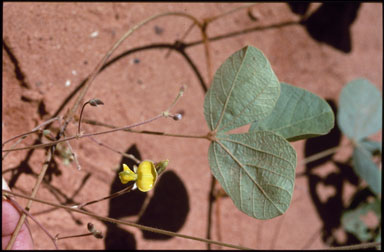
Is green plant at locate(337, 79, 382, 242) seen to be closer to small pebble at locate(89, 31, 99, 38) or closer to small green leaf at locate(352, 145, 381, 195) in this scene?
small green leaf at locate(352, 145, 381, 195)

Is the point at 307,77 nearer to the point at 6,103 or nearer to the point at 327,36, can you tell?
the point at 327,36

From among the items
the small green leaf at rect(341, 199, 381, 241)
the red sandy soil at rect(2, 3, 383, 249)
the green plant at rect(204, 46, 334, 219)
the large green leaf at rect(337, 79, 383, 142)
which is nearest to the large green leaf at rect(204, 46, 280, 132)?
the green plant at rect(204, 46, 334, 219)

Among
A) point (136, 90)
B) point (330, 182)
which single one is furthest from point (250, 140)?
point (330, 182)

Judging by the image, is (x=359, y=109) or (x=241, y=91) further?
(x=359, y=109)

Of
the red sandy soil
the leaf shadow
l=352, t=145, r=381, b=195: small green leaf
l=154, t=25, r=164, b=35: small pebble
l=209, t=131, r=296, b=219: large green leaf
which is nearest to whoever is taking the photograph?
l=209, t=131, r=296, b=219: large green leaf

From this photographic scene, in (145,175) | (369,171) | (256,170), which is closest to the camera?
(145,175)

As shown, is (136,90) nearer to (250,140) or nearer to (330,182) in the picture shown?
(250,140)

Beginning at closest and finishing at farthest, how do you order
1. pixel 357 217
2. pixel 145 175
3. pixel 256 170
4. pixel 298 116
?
pixel 145 175 → pixel 256 170 → pixel 298 116 → pixel 357 217

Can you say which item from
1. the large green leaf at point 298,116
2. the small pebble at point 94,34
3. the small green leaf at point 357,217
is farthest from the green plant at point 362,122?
the small pebble at point 94,34
